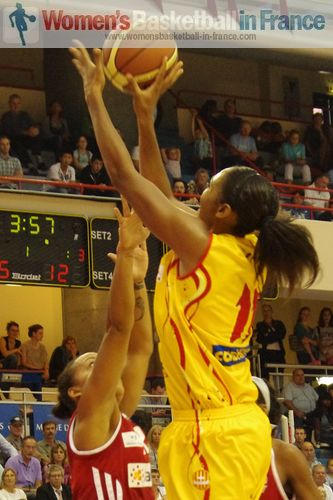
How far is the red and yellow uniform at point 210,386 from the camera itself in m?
4.30

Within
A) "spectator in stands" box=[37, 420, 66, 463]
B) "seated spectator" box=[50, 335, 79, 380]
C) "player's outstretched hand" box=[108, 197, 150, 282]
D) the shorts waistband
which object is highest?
"player's outstretched hand" box=[108, 197, 150, 282]

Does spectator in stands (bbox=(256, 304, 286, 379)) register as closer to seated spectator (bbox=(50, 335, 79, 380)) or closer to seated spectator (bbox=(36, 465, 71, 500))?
seated spectator (bbox=(50, 335, 79, 380))

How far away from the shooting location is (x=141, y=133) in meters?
4.57

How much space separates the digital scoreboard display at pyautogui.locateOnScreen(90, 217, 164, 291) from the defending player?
9778 millimetres

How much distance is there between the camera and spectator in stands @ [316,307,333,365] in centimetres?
2019

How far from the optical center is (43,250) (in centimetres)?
1437

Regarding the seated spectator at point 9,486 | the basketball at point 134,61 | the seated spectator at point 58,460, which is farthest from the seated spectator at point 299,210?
the basketball at point 134,61

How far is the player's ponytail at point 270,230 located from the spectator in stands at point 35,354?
42.4 ft

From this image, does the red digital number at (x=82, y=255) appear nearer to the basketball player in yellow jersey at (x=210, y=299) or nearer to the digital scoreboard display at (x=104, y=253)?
the digital scoreboard display at (x=104, y=253)

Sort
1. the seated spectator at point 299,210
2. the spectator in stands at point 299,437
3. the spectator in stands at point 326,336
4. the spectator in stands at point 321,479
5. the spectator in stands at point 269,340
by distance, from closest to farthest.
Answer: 1. the spectator in stands at point 321,479
2. the spectator in stands at point 299,437
3. the spectator in stands at point 269,340
4. the seated spectator at point 299,210
5. the spectator in stands at point 326,336

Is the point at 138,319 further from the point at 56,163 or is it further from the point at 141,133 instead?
the point at 56,163

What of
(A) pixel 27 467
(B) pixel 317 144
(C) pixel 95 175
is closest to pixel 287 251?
(A) pixel 27 467

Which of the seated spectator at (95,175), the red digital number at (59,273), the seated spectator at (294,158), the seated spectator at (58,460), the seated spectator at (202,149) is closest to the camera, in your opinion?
the seated spectator at (58,460)

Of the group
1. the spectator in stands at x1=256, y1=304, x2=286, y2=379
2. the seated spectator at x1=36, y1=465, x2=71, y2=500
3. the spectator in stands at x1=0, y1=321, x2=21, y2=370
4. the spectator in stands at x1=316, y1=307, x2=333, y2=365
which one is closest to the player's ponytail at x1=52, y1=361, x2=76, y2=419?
the seated spectator at x1=36, y1=465, x2=71, y2=500
